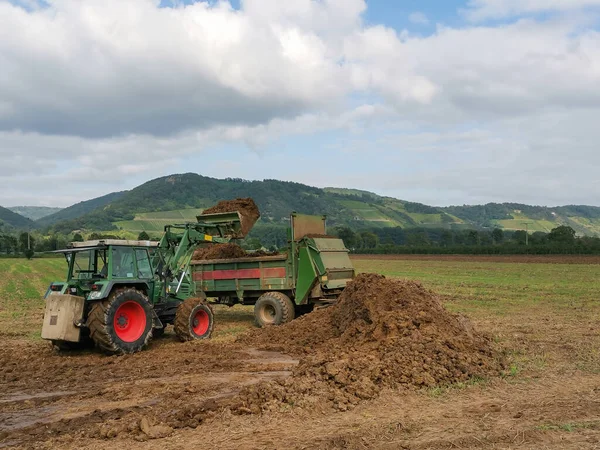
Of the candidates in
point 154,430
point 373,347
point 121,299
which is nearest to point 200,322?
point 121,299

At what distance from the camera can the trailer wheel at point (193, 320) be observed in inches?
482

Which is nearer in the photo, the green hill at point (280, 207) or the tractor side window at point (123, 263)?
the tractor side window at point (123, 263)

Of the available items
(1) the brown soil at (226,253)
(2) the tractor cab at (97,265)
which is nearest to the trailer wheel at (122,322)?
(2) the tractor cab at (97,265)

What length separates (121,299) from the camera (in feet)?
35.2

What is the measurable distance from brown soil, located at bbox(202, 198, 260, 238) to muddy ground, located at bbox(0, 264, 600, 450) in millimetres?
4966

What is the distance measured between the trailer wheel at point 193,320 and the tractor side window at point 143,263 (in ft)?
3.56

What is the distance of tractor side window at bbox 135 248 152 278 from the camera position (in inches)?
466

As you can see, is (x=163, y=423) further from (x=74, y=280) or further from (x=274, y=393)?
(x=74, y=280)

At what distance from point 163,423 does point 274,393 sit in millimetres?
1490

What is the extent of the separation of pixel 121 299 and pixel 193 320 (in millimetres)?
2267

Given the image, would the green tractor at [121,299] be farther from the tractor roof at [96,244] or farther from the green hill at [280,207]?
the green hill at [280,207]

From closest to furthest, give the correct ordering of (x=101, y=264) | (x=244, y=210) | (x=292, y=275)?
(x=101, y=264)
(x=292, y=275)
(x=244, y=210)

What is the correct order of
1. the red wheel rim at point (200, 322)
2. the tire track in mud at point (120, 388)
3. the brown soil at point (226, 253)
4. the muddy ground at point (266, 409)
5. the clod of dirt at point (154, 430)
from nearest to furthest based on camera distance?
the muddy ground at point (266, 409) < the clod of dirt at point (154, 430) < the tire track in mud at point (120, 388) < the red wheel rim at point (200, 322) < the brown soil at point (226, 253)

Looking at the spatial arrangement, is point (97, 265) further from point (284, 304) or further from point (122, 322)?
point (284, 304)
